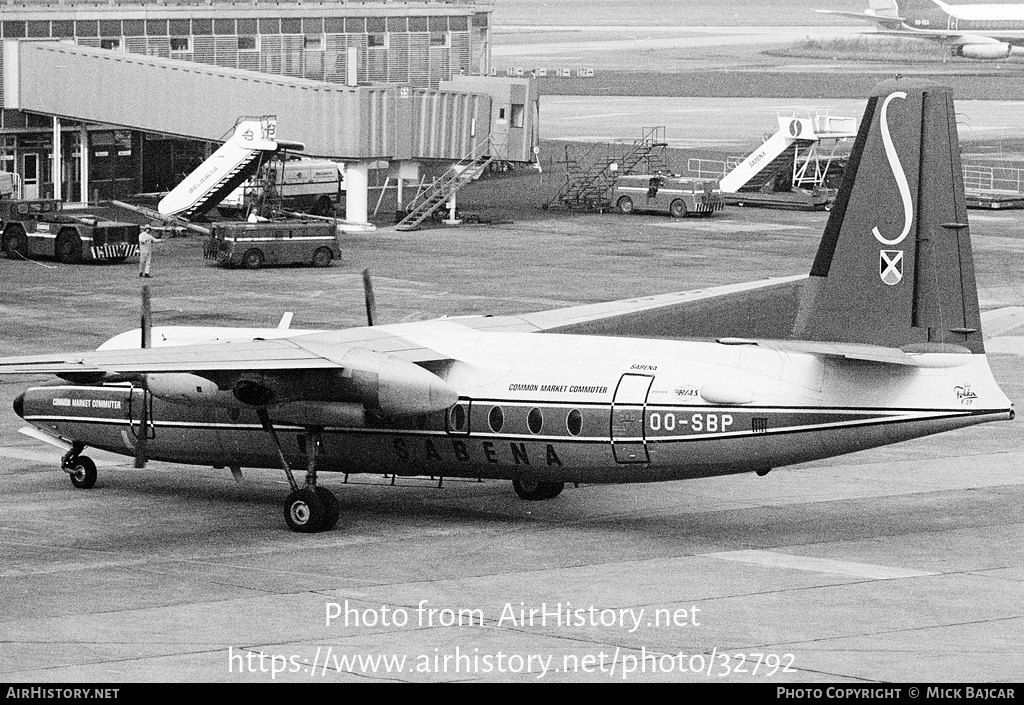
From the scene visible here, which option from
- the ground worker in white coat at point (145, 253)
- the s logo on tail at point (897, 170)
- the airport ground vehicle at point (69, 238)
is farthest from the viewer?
the airport ground vehicle at point (69, 238)

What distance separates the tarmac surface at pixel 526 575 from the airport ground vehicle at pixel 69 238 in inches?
982

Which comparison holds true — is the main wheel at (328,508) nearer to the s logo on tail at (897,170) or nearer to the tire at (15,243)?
the s logo on tail at (897,170)

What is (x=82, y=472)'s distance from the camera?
3338 cm

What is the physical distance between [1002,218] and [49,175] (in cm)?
4910

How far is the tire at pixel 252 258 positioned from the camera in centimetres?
6756

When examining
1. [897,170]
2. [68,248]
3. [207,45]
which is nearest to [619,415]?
[897,170]

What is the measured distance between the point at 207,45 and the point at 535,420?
6566 cm

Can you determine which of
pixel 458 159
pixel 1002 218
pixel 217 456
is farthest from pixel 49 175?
pixel 217 456

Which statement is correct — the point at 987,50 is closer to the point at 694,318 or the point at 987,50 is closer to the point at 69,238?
the point at 69,238

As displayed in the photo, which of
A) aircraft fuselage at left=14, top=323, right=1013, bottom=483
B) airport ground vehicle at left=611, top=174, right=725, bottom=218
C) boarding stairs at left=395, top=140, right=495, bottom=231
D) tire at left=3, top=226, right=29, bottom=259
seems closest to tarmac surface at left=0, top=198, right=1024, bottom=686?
aircraft fuselage at left=14, top=323, right=1013, bottom=483

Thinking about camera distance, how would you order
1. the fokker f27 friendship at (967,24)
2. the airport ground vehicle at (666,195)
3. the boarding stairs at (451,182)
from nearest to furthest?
the boarding stairs at (451,182), the airport ground vehicle at (666,195), the fokker f27 friendship at (967,24)

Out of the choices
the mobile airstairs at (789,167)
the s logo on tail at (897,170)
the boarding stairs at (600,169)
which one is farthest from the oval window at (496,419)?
the mobile airstairs at (789,167)

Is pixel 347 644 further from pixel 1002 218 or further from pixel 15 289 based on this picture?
pixel 1002 218

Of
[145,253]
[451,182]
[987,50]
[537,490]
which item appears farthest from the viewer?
[987,50]
